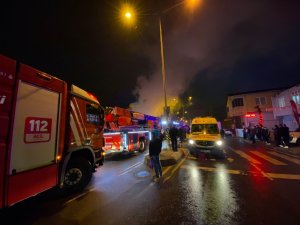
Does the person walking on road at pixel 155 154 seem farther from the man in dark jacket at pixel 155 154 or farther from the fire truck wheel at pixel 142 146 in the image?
the fire truck wheel at pixel 142 146

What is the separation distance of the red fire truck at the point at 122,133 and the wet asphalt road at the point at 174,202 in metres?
4.20

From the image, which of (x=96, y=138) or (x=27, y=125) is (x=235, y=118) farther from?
(x=27, y=125)

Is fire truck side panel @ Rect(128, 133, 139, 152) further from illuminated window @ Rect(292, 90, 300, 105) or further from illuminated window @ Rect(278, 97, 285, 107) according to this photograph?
illuminated window @ Rect(278, 97, 285, 107)

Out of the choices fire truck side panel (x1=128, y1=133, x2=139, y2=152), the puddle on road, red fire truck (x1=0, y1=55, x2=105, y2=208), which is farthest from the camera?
fire truck side panel (x1=128, y1=133, x2=139, y2=152)

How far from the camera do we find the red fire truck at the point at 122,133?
37.7 feet

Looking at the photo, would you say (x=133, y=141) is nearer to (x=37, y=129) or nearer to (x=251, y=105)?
(x=37, y=129)

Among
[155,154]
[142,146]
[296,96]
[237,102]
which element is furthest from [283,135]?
[237,102]

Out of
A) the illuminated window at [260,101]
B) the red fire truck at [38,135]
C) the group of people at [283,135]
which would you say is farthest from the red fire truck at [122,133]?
the illuminated window at [260,101]

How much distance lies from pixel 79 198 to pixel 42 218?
1.20m

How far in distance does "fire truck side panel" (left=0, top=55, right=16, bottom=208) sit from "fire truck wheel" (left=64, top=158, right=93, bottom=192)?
220 centimetres

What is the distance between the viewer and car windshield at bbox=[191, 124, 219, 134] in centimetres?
1293

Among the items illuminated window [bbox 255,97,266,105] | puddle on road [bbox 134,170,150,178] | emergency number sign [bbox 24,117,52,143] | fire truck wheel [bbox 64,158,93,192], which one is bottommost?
puddle on road [bbox 134,170,150,178]

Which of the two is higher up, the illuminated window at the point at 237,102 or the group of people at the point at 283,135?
the illuminated window at the point at 237,102

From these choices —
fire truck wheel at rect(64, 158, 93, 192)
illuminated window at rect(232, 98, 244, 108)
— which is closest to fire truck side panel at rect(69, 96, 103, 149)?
fire truck wheel at rect(64, 158, 93, 192)
